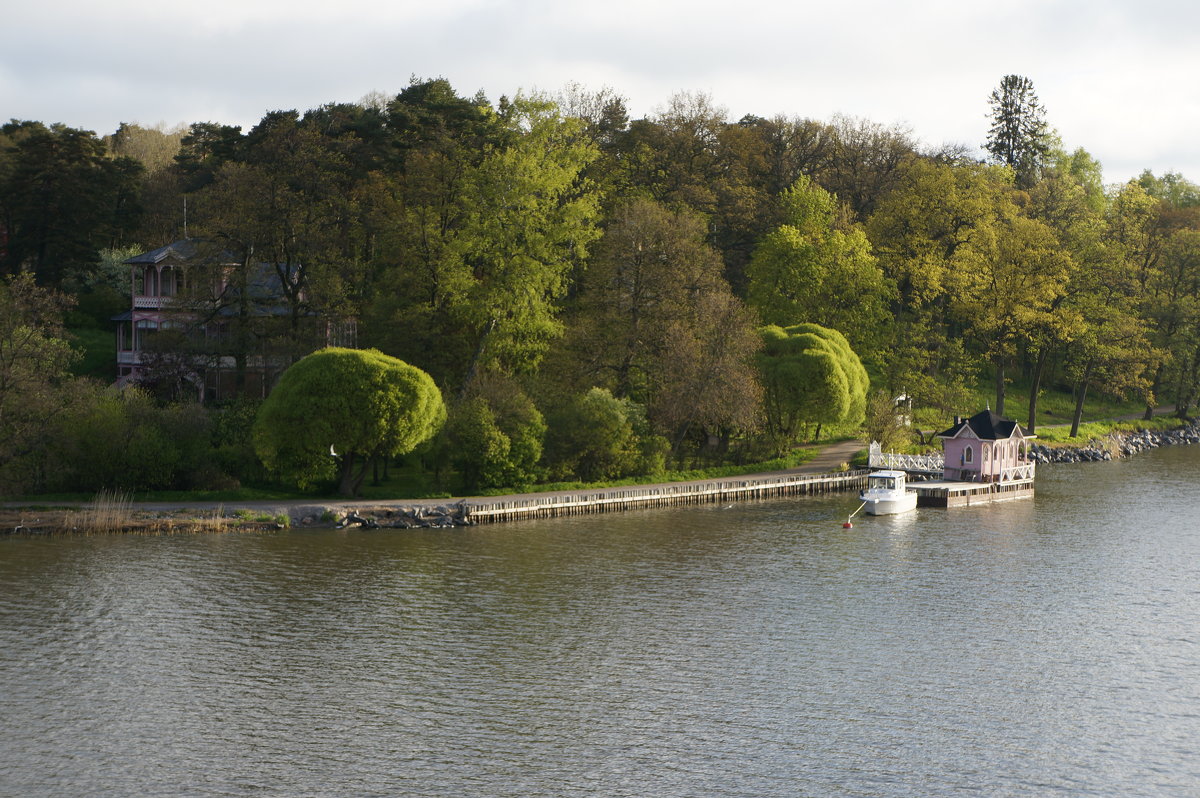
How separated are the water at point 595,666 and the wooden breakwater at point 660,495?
4.57 m

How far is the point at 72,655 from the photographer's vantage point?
38656 millimetres

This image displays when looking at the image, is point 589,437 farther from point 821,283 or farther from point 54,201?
point 54,201

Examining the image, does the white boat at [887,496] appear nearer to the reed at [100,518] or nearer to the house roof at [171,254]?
the reed at [100,518]

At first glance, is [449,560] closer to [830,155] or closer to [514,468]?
[514,468]

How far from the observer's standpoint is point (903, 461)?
273 ft

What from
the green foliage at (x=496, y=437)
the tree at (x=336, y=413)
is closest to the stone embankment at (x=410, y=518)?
the tree at (x=336, y=413)

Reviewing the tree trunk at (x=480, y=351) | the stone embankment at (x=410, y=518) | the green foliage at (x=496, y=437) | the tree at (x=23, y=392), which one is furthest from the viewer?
the tree trunk at (x=480, y=351)

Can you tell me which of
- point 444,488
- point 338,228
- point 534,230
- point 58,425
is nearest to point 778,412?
point 534,230

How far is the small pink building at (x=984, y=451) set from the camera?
7888 cm

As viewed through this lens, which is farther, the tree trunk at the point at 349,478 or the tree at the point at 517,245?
the tree at the point at 517,245

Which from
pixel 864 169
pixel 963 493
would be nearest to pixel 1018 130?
pixel 864 169

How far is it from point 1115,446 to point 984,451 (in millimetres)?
28192

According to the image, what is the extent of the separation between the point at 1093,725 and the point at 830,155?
315ft

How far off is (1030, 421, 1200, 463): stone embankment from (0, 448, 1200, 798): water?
36937 mm
